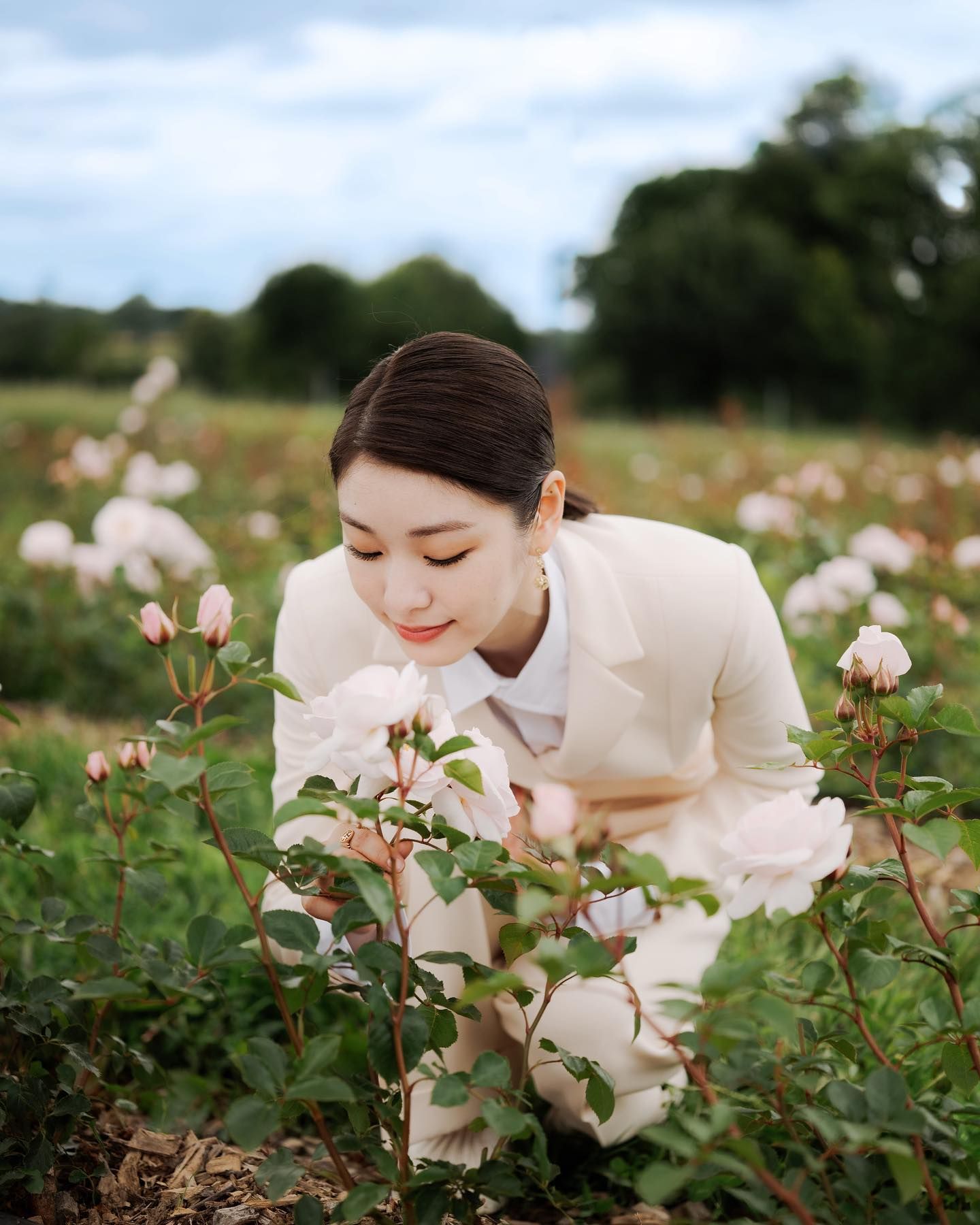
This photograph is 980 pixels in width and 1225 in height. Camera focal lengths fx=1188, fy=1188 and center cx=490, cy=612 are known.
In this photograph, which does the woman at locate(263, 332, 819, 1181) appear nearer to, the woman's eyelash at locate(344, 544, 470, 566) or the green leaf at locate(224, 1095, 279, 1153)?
the woman's eyelash at locate(344, 544, 470, 566)

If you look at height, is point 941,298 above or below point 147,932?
below

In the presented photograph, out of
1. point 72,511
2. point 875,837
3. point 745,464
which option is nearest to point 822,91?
point 745,464

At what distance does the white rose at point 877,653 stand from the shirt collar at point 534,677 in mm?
726

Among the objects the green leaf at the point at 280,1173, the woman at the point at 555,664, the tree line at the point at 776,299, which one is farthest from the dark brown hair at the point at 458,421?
the tree line at the point at 776,299

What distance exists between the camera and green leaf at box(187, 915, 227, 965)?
1088 mm

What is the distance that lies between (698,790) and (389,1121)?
100 cm

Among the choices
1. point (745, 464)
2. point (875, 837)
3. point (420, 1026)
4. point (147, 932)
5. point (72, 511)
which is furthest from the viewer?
point (745, 464)

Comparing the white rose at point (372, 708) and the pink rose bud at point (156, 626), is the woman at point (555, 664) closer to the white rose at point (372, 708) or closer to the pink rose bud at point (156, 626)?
the pink rose bud at point (156, 626)

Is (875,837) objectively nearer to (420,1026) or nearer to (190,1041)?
(190,1041)

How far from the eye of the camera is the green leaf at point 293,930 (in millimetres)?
1044

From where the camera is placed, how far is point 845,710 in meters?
1.10

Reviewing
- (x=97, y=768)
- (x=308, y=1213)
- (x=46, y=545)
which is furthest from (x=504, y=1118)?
(x=46, y=545)

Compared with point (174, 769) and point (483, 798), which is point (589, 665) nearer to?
point (483, 798)

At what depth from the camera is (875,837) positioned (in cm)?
284
